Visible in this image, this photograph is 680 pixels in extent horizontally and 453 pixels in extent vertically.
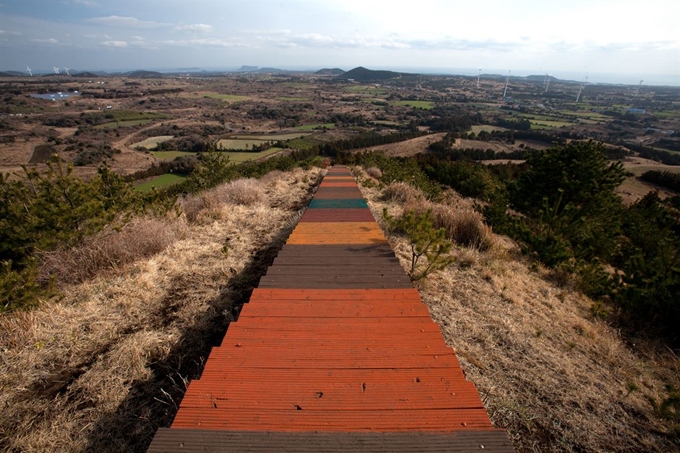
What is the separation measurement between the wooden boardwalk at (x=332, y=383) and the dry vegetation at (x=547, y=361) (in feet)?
2.98

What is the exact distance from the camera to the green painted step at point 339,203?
25.1ft

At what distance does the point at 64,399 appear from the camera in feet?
9.29

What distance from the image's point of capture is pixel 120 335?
3.69m

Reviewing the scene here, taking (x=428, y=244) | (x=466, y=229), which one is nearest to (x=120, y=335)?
(x=428, y=244)

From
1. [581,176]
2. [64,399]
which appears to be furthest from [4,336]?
[581,176]

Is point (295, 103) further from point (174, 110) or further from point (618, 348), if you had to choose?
point (618, 348)

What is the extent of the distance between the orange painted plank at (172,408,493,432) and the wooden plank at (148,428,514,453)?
5 centimetres

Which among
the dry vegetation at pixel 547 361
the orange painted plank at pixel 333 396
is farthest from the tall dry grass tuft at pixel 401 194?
the orange painted plank at pixel 333 396

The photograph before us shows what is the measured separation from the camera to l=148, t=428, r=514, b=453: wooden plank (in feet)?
6.31

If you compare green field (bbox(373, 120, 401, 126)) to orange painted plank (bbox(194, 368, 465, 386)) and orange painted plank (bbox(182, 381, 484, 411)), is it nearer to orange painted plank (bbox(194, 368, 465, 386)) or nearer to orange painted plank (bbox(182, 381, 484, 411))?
orange painted plank (bbox(194, 368, 465, 386))

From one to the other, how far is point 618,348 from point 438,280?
8.01 ft

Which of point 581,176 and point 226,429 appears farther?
point 581,176

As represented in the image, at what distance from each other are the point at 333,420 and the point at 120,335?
9.86ft

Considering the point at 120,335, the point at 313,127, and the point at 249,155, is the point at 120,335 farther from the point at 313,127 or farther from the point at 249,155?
the point at 313,127
